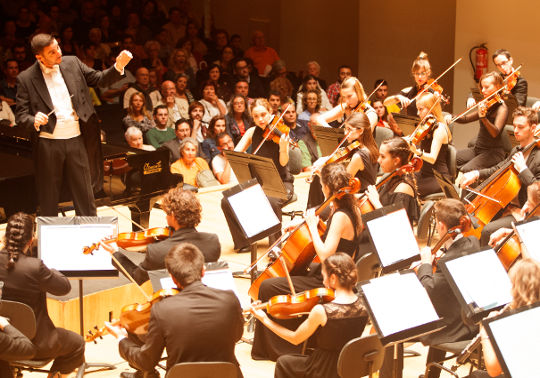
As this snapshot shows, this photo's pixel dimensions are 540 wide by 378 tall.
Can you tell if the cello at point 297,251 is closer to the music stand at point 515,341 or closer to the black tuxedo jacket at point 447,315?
the black tuxedo jacket at point 447,315

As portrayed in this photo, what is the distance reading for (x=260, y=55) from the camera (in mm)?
11648

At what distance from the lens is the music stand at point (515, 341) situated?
3.15 meters

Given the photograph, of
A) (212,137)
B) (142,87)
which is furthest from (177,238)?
(142,87)

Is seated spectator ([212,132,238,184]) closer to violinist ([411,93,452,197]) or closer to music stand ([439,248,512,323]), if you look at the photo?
violinist ([411,93,452,197])

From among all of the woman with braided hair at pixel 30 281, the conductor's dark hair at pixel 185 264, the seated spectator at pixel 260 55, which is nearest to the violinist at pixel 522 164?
the conductor's dark hair at pixel 185 264

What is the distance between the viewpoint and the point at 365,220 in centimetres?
436

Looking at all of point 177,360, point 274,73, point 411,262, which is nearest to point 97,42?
point 274,73

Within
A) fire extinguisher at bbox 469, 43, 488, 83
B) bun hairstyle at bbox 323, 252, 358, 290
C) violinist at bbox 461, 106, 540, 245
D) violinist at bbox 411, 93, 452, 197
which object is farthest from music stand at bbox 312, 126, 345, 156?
fire extinguisher at bbox 469, 43, 488, 83

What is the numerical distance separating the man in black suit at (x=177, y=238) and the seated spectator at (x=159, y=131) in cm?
411

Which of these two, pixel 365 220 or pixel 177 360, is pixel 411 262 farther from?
pixel 177 360

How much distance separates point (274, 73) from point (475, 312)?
7.61m

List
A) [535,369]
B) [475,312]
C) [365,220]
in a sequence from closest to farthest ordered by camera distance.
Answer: [535,369] < [475,312] < [365,220]

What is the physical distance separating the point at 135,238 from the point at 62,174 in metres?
1.34

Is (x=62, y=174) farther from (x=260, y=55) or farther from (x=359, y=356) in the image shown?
(x=260, y=55)
